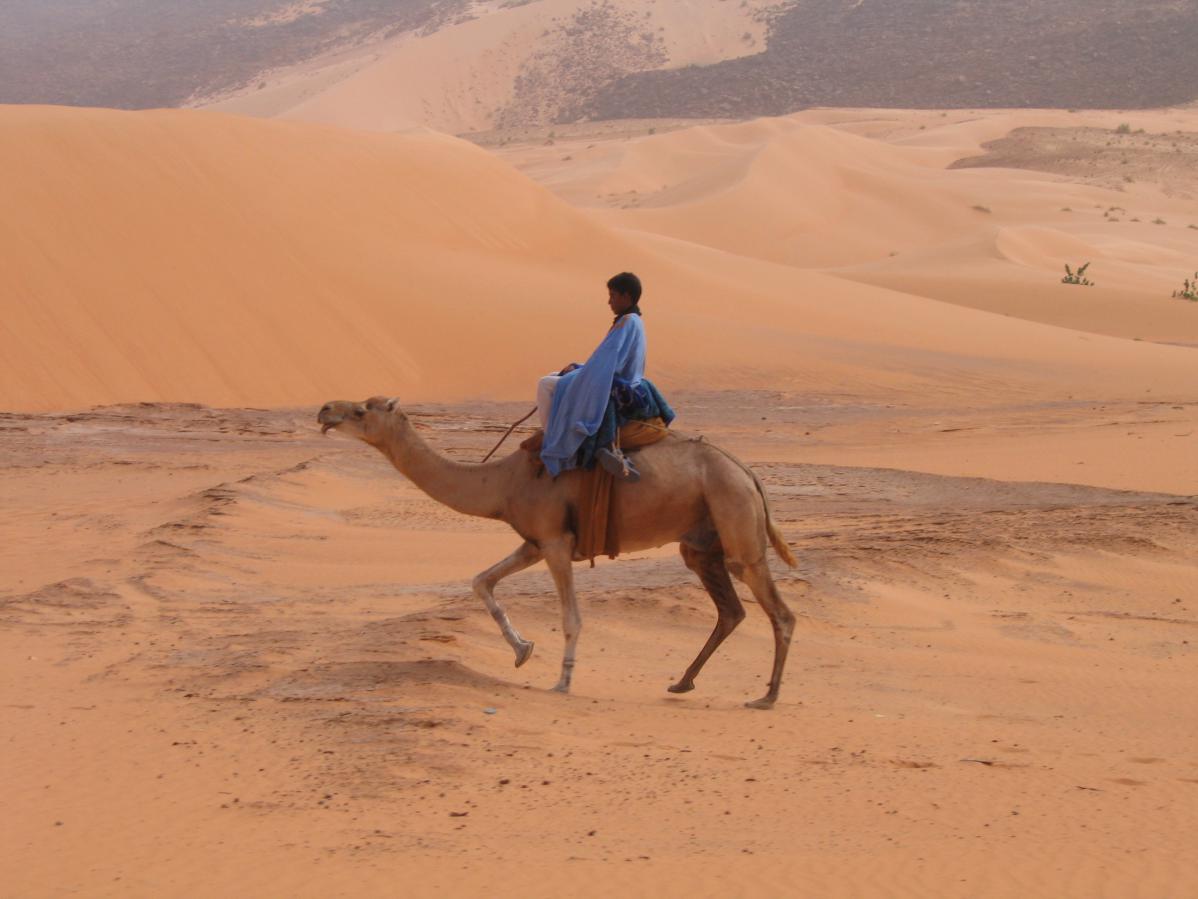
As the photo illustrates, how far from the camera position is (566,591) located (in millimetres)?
8164

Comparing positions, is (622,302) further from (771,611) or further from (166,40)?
(166,40)

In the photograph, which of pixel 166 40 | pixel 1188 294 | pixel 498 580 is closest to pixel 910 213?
pixel 1188 294

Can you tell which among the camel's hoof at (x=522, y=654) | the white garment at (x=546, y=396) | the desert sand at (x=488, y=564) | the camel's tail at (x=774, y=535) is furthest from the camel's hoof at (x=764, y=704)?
the white garment at (x=546, y=396)

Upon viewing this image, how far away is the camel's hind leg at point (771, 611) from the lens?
8297mm

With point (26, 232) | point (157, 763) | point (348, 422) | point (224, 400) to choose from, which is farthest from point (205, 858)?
point (26, 232)

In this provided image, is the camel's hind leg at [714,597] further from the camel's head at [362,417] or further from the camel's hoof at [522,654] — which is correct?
the camel's head at [362,417]

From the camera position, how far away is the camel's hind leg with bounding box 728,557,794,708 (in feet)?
27.2

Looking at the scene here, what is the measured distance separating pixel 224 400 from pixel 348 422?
52.2 feet

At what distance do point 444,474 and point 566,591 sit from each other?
3.25ft

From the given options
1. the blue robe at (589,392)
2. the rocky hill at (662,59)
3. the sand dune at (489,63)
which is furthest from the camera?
the sand dune at (489,63)

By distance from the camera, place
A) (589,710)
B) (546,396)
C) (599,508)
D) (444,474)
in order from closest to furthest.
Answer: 1. (589,710)
2. (599,508)
3. (546,396)
4. (444,474)

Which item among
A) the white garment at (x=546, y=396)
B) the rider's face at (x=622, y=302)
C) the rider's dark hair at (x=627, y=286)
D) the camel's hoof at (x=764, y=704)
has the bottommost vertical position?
the camel's hoof at (x=764, y=704)

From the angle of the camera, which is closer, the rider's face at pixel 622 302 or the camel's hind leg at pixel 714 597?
the rider's face at pixel 622 302

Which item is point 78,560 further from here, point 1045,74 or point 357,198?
point 1045,74
